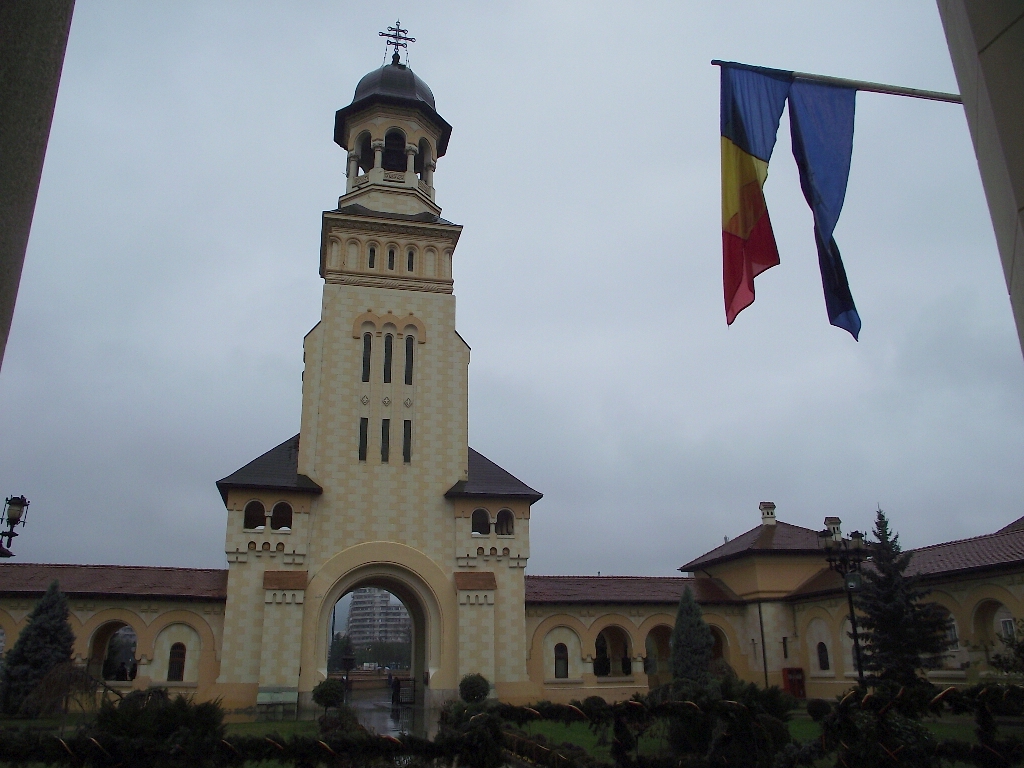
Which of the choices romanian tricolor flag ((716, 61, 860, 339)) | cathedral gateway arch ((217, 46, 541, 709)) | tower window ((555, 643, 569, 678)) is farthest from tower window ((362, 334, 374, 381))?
romanian tricolor flag ((716, 61, 860, 339))

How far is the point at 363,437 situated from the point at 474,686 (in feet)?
32.0

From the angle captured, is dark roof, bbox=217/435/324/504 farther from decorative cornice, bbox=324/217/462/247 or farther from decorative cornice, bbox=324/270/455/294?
decorative cornice, bbox=324/217/462/247

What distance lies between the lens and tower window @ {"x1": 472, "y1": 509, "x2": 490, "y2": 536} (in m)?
29.8

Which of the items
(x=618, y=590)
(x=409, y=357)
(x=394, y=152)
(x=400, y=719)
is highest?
(x=394, y=152)

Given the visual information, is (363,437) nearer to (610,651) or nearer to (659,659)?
(610,651)

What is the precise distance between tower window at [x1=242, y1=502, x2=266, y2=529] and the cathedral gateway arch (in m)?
0.13

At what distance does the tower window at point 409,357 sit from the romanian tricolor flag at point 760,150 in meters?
23.0

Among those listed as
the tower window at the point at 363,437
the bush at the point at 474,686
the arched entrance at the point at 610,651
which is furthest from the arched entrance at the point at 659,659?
the tower window at the point at 363,437

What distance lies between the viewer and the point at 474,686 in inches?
981

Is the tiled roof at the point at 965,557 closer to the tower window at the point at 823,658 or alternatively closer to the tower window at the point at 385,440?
the tower window at the point at 823,658

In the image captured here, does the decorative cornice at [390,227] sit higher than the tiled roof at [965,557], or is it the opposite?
the decorative cornice at [390,227]

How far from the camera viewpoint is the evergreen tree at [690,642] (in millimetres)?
27359

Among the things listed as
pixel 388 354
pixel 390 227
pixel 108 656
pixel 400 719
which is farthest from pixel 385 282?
pixel 108 656

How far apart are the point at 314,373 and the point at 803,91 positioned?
24.0 meters
